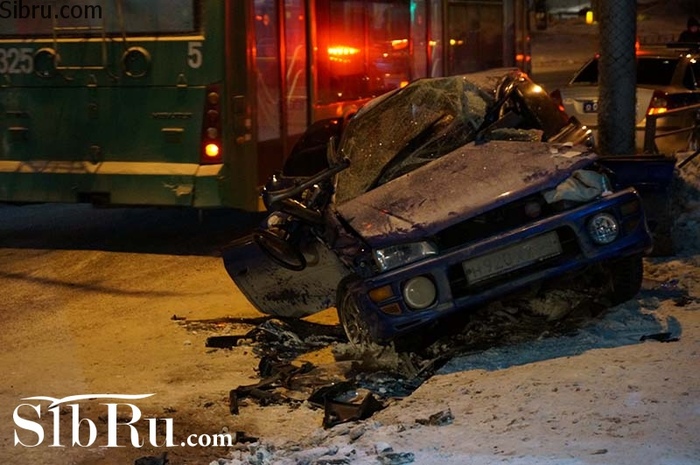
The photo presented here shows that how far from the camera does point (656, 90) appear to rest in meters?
14.8

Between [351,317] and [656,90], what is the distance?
28.2 ft

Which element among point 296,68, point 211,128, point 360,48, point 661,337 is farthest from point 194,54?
point 661,337

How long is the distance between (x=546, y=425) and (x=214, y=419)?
6.16 ft

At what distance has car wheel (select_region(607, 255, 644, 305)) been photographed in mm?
7469

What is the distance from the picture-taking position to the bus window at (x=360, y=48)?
1265 cm

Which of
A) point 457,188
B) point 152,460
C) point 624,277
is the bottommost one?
point 152,460

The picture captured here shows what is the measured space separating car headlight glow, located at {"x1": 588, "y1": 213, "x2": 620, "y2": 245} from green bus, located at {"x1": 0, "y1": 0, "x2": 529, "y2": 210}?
15.5ft

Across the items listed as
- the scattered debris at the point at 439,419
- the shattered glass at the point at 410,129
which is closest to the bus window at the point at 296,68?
the shattered glass at the point at 410,129

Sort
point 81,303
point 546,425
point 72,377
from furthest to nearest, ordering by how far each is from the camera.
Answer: point 81,303 → point 72,377 → point 546,425

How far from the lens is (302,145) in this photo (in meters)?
10.1

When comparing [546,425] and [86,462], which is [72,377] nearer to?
[86,462]

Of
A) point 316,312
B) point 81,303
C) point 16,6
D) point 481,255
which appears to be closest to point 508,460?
point 481,255

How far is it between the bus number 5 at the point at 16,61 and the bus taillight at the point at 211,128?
6.65 feet

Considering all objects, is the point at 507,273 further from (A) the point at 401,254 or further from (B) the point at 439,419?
(B) the point at 439,419
